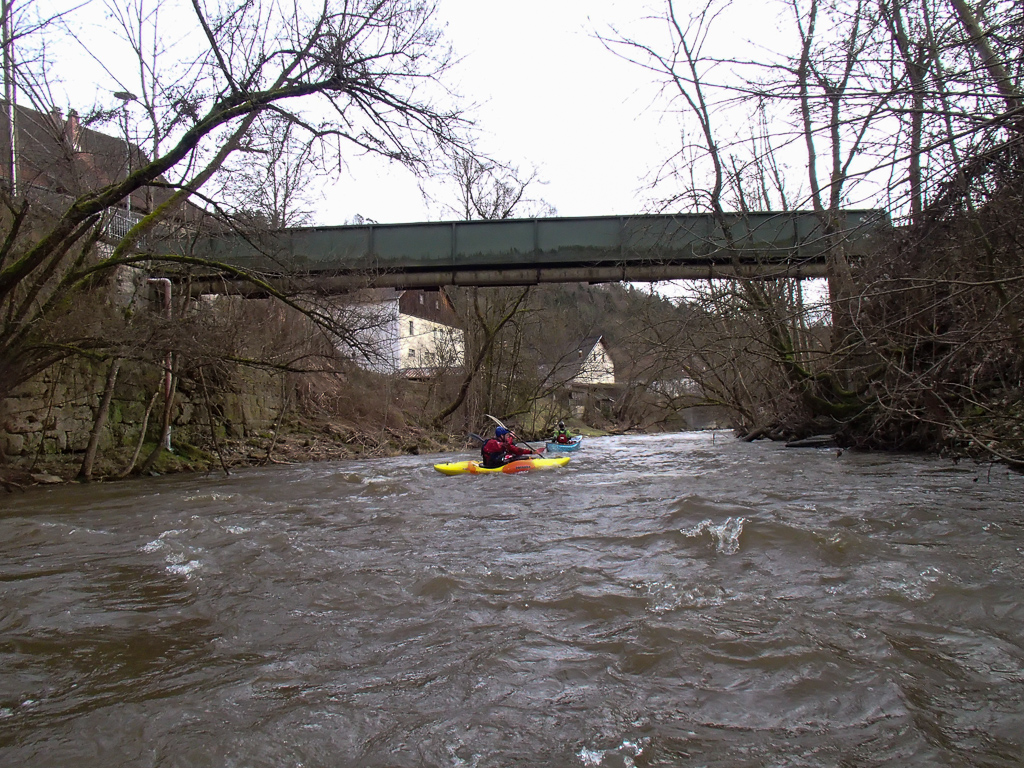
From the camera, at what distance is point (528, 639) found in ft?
11.3

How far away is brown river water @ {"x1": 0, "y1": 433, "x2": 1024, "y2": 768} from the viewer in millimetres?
2432

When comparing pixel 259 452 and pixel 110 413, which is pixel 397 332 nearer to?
pixel 259 452

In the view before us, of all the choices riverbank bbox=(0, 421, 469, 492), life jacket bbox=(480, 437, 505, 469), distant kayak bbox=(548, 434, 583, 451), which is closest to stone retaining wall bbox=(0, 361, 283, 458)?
riverbank bbox=(0, 421, 469, 492)

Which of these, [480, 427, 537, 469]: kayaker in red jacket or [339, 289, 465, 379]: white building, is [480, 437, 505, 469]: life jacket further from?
[339, 289, 465, 379]: white building

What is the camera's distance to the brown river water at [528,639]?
7.98ft

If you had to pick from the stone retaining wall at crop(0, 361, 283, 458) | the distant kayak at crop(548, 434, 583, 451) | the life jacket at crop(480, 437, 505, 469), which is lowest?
the distant kayak at crop(548, 434, 583, 451)

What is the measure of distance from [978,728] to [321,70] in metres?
8.61

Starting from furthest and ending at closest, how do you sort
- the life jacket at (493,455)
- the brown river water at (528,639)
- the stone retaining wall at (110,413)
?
the life jacket at (493,455)
the stone retaining wall at (110,413)
the brown river water at (528,639)

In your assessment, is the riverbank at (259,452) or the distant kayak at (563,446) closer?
the riverbank at (259,452)

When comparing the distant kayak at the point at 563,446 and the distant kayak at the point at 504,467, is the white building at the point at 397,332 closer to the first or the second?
the distant kayak at the point at 504,467

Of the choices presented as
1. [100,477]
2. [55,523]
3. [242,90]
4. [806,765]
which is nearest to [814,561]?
[806,765]

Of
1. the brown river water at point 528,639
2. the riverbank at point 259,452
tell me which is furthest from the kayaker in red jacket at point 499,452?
the brown river water at point 528,639

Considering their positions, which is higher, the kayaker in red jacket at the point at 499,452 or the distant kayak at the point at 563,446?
the kayaker in red jacket at the point at 499,452

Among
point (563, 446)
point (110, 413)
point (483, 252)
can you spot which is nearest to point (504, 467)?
point (563, 446)
